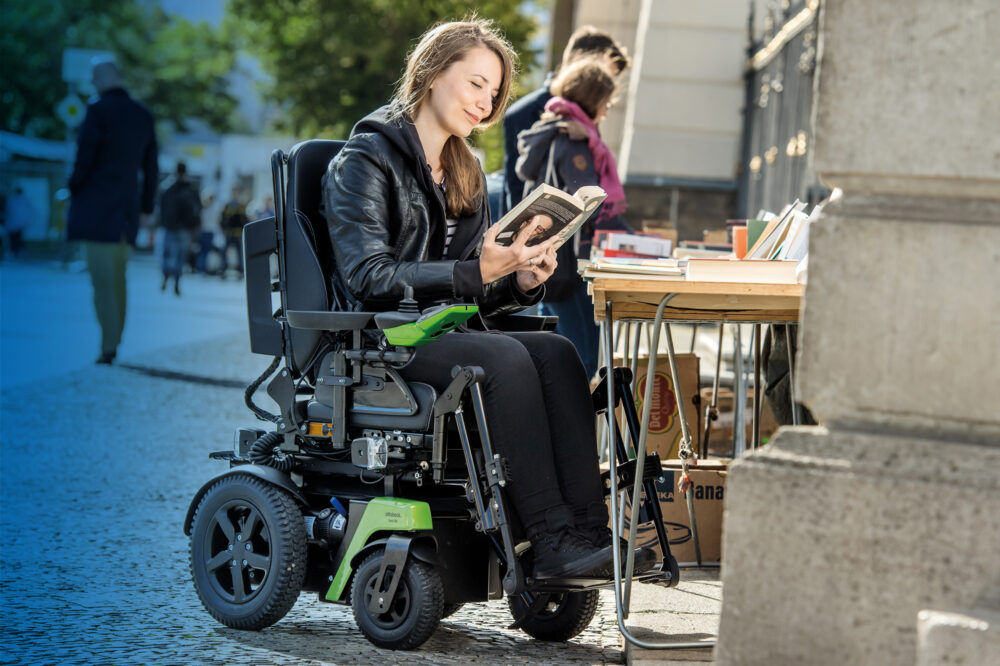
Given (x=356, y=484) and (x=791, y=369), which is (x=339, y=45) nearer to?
(x=791, y=369)

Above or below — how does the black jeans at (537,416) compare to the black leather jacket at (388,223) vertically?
below

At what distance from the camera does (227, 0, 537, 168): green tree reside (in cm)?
3731

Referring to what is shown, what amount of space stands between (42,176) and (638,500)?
42.7 metres

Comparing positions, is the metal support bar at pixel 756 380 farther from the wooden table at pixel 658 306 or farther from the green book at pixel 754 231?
the wooden table at pixel 658 306

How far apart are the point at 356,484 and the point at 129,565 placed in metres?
1.31

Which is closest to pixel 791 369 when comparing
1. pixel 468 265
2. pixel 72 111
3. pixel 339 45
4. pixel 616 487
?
pixel 616 487

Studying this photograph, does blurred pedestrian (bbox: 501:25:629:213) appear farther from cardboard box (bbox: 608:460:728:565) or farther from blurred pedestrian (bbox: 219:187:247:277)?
blurred pedestrian (bbox: 219:187:247:277)

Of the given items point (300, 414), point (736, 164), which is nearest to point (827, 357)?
point (300, 414)

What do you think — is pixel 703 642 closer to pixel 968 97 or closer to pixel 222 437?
pixel 968 97

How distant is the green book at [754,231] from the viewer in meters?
5.39

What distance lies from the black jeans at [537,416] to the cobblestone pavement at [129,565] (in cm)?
48

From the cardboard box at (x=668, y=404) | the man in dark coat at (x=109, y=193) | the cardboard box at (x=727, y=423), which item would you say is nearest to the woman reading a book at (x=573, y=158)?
the cardboard box at (x=727, y=423)

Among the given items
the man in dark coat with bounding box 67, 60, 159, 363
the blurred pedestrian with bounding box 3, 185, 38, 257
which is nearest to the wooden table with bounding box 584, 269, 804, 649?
the man in dark coat with bounding box 67, 60, 159, 363

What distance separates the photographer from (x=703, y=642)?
148 inches
